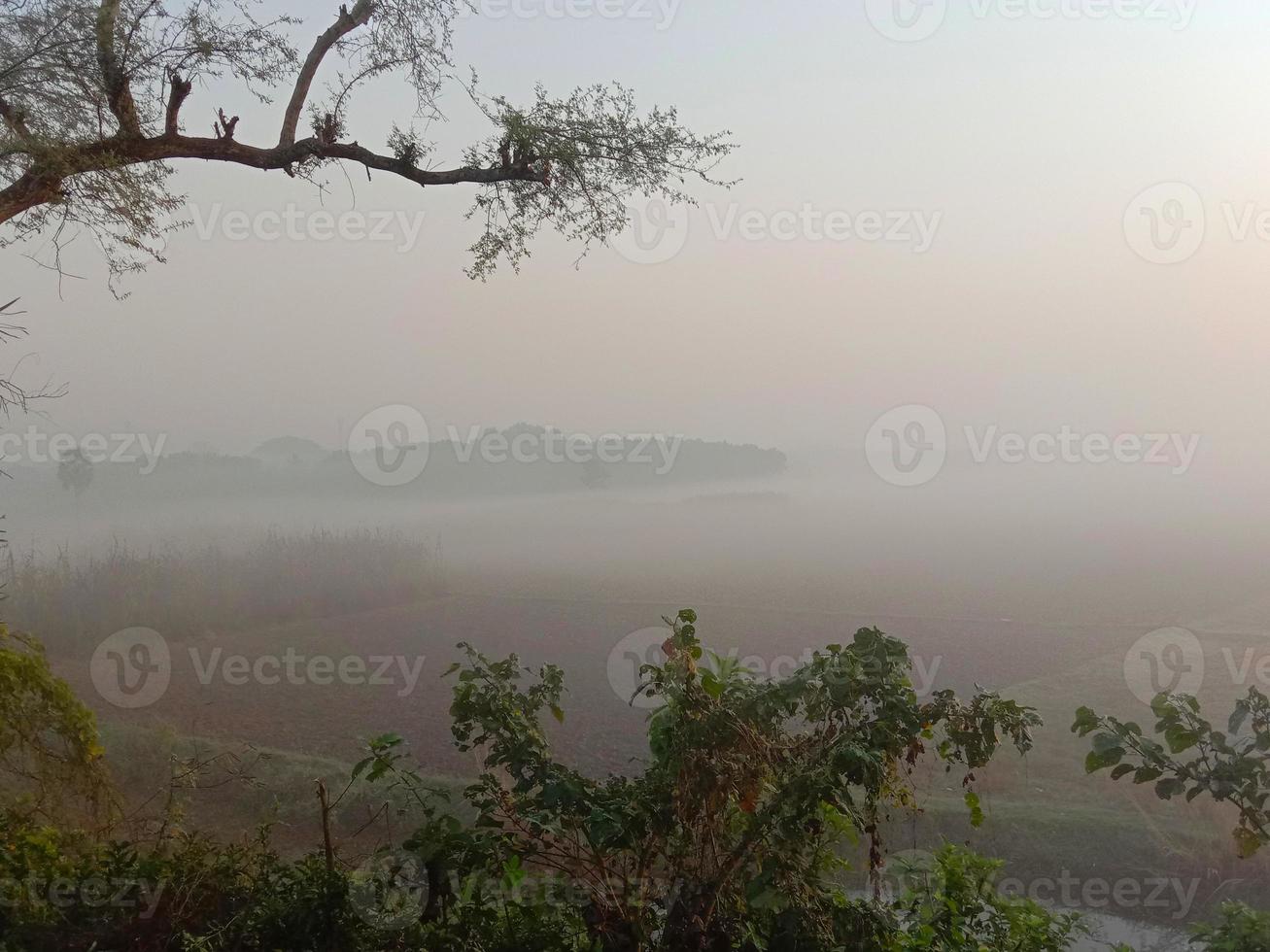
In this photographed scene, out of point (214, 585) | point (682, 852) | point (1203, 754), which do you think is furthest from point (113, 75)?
point (214, 585)

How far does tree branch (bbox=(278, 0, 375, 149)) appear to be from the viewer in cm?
506

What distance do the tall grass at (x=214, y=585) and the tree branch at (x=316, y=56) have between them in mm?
8840

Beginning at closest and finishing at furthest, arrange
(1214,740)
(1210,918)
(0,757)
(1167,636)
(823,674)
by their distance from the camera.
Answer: (1214,740), (823,674), (0,757), (1210,918), (1167,636)

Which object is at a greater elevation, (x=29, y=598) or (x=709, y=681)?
(x=709, y=681)

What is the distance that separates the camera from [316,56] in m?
5.35

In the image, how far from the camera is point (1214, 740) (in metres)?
2.52

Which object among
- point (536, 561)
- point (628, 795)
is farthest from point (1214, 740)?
point (536, 561)

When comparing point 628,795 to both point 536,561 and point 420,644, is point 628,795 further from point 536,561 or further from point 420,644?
point 536,561

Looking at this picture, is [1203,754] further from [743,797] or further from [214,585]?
[214,585]

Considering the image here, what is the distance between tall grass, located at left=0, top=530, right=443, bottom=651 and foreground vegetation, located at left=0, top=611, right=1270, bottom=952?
9843 millimetres

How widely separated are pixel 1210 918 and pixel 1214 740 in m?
3.42

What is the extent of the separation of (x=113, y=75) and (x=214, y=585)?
12.2 m

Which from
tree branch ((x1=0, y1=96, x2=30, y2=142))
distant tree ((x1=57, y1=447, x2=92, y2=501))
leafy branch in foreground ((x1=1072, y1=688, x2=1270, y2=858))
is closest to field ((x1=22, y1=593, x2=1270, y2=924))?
leafy branch in foreground ((x1=1072, y1=688, x2=1270, y2=858))

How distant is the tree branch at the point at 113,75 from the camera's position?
4688mm
